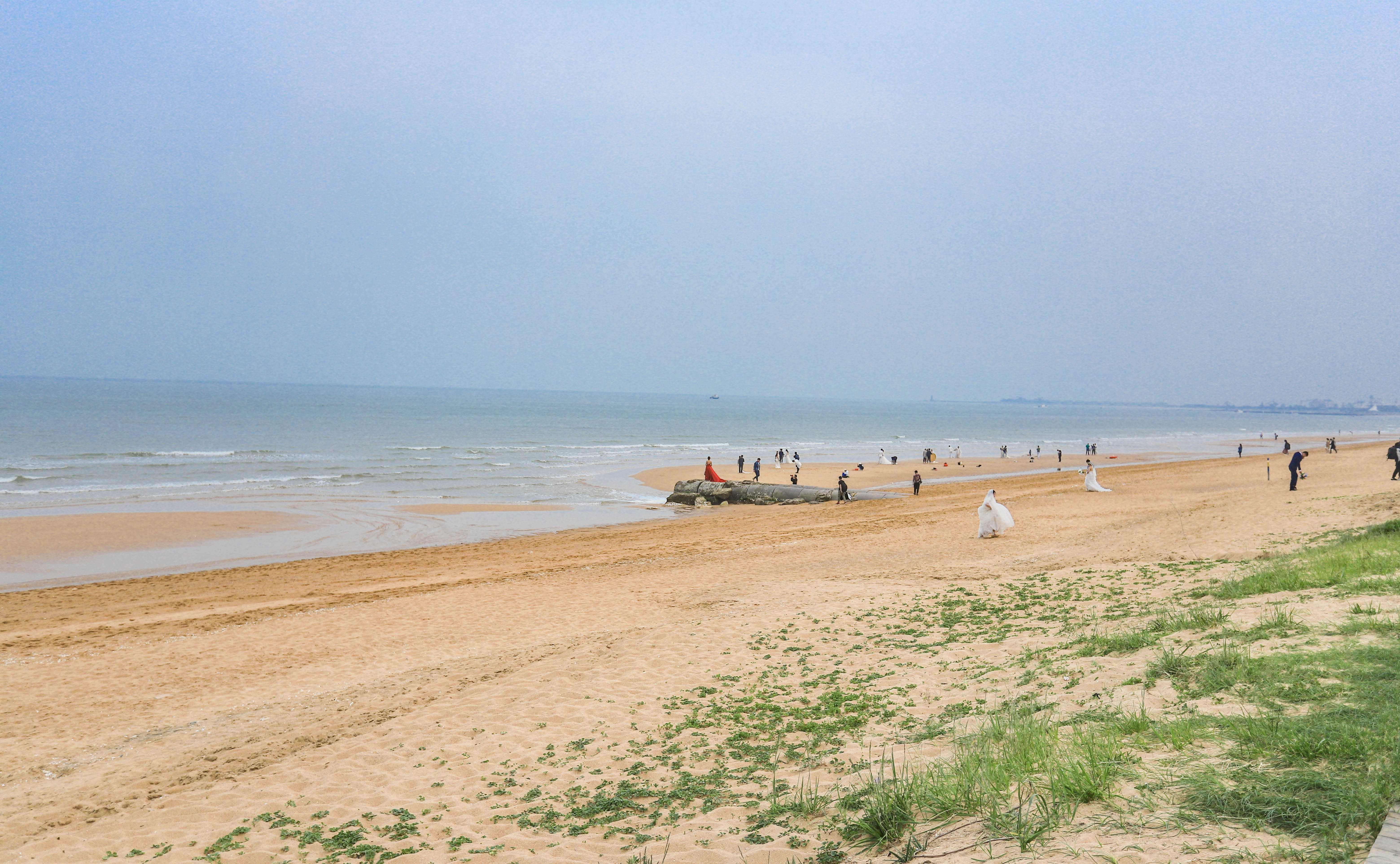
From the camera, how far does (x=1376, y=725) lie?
4551 mm

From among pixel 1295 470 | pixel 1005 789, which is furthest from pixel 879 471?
pixel 1005 789

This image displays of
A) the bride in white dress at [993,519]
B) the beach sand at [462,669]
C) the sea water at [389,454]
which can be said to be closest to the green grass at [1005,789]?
the beach sand at [462,669]

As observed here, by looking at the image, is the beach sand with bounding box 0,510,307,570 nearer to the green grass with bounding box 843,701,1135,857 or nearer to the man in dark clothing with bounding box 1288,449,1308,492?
the green grass with bounding box 843,701,1135,857

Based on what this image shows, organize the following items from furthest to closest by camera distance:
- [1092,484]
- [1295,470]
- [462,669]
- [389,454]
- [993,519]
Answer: [389,454] → [1092,484] → [1295,470] → [993,519] → [462,669]

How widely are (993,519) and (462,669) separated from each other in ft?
46.6

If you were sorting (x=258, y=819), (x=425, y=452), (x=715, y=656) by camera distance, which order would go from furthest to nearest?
(x=425, y=452), (x=715, y=656), (x=258, y=819)

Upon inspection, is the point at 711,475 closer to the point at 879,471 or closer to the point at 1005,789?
the point at 879,471

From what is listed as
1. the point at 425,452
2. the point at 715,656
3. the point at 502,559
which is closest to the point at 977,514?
the point at 502,559

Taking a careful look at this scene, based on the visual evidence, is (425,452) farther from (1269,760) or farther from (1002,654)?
(1269,760)

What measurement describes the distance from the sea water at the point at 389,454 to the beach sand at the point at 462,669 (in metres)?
5.81

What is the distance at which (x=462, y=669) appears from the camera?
10.8 metres

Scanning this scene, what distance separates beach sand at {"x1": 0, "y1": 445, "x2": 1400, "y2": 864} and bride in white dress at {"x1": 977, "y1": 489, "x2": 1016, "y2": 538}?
438mm

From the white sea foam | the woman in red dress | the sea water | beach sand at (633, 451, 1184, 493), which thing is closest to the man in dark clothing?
beach sand at (633, 451, 1184, 493)

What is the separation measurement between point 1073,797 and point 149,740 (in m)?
9.63
